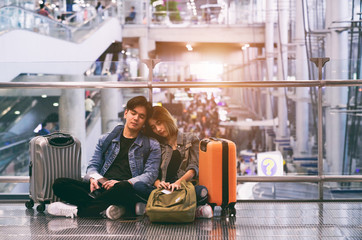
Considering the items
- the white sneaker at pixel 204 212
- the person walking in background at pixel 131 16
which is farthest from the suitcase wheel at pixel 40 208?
the person walking in background at pixel 131 16

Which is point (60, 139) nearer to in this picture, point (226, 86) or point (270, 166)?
point (226, 86)

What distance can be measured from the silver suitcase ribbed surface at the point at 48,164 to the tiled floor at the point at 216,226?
7.8 inches

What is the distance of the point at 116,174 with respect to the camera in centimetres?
486

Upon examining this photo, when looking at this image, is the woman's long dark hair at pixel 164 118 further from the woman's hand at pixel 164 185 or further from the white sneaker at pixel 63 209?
the white sneaker at pixel 63 209

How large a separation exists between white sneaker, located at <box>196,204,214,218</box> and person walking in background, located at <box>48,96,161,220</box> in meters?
0.47

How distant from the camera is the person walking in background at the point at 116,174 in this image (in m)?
4.62

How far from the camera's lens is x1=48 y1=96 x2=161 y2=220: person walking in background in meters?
4.62

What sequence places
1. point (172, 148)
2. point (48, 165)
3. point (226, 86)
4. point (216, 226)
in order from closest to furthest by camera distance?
point (216, 226) → point (172, 148) → point (48, 165) → point (226, 86)

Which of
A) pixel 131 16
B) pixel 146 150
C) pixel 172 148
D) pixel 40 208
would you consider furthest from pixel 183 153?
pixel 131 16

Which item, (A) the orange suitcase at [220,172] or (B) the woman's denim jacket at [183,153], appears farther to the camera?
(B) the woman's denim jacket at [183,153]

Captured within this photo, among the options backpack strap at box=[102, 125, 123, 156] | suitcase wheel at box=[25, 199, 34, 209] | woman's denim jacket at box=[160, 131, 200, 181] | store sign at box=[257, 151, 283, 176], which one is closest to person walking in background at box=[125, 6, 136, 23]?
store sign at box=[257, 151, 283, 176]

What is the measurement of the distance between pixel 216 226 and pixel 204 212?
0.82 feet

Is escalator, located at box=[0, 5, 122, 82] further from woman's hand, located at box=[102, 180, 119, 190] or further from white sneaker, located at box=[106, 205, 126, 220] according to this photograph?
white sneaker, located at box=[106, 205, 126, 220]

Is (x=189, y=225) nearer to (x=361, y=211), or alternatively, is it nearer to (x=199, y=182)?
(x=199, y=182)
